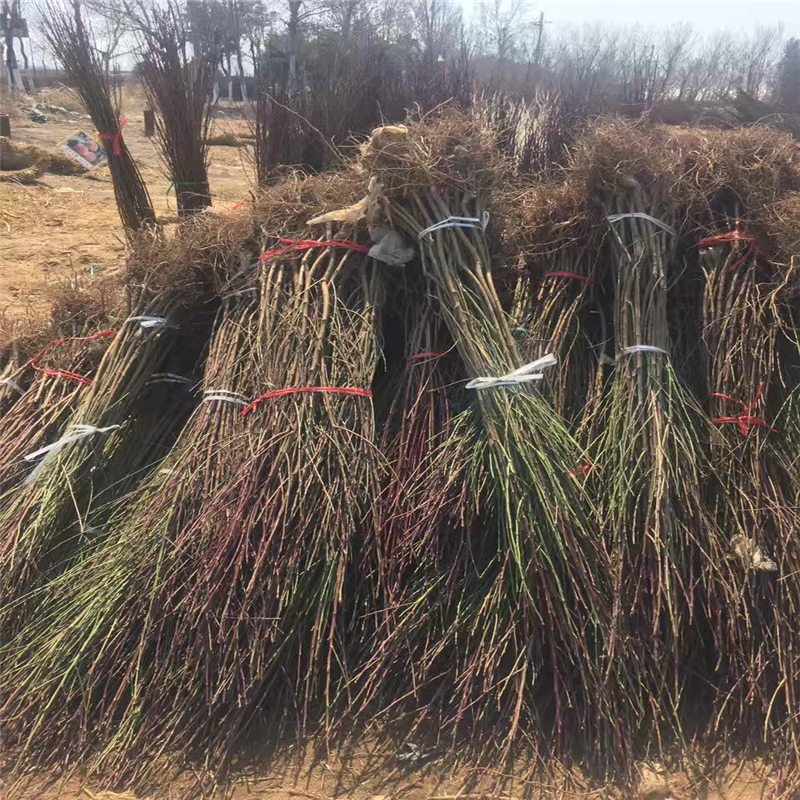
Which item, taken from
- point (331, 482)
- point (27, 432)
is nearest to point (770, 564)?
point (331, 482)

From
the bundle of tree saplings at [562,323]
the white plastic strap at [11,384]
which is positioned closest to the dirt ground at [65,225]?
the white plastic strap at [11,384]

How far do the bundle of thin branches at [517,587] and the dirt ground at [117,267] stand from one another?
17 centimetres

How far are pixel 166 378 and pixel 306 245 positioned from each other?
89 cm

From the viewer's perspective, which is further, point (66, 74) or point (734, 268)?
point (66, 74)

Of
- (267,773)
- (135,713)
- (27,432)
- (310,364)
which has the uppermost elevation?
(310,364)

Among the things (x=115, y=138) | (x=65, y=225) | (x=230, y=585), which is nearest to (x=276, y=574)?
(x=230, y=585)

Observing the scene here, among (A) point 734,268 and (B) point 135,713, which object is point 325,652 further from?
(A) point 734,268

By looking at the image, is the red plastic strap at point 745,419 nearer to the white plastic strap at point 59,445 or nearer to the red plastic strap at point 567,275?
the red plastic strap at point 567,275

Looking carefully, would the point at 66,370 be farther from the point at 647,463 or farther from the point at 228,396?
the point at 647,463

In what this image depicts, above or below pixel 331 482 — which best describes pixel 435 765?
below

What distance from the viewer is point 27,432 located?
8.70 feet

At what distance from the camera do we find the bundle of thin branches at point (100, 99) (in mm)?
4023

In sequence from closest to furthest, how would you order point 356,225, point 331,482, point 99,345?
point 331,482 < point 356,225 < point 99,345

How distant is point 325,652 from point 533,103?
3562mm
